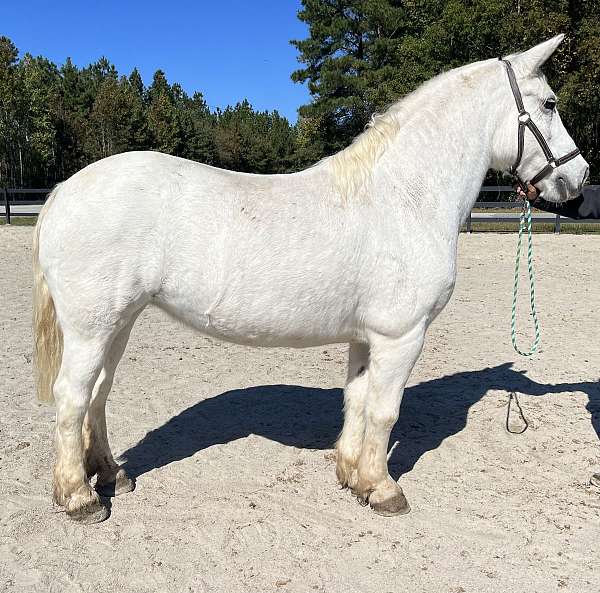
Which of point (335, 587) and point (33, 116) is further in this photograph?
point (33, 116)

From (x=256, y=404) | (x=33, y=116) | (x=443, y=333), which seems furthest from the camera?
(x=33, y=116)

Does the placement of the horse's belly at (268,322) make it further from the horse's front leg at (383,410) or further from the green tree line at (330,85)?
the green tree line at (330,85)

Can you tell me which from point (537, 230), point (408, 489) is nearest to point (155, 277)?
point (408, 489)

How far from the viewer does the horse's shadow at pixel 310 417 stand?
403 centimetres

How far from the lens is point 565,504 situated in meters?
3.32

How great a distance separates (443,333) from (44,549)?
518 centimetres

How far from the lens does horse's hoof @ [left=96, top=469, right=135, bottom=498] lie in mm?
3387

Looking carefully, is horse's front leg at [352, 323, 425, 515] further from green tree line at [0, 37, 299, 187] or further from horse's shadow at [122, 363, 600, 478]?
green tree line at [0, 37, 299, 187]

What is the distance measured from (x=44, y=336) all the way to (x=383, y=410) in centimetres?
199

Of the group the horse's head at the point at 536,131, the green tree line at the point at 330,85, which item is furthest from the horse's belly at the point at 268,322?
the green tree line at the point at 330,85

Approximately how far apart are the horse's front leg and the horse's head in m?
1.15

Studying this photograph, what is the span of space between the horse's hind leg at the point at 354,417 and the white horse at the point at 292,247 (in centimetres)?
16


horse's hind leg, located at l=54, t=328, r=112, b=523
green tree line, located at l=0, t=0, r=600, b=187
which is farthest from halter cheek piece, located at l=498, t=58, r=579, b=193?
green tree line, located at l=0, t=0, r=600, b=187

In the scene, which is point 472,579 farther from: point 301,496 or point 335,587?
point 301,496
